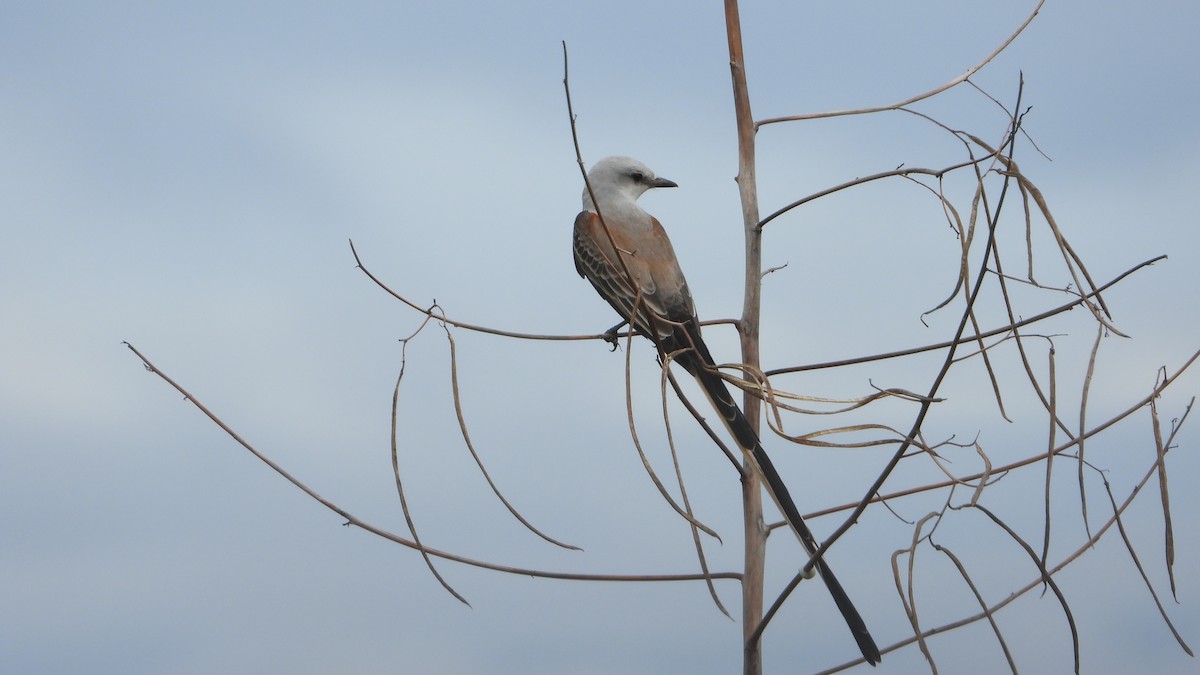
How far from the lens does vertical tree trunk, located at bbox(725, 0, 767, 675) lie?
2426mm

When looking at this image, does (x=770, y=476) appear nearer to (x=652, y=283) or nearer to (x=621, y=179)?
(x=652, y=283)

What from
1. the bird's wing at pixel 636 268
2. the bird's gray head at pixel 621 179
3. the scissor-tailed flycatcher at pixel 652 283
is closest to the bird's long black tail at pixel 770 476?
the scissor-tailed flycatcher at pixel 652 283

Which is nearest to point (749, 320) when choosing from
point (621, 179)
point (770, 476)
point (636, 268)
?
point (770, 476)

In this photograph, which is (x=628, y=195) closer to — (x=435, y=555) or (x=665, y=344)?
(x=665, y=344)

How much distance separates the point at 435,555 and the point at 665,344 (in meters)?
1.16

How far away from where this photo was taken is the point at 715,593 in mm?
2209

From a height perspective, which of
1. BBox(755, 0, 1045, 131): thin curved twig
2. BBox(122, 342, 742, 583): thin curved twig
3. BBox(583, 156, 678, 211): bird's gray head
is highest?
BBox(583, 156, 678, 211): bird's gray head

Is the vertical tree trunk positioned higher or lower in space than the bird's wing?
lower

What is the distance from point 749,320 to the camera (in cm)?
253

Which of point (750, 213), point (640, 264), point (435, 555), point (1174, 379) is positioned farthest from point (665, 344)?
point (1174, 379)

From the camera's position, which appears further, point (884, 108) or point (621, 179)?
point (621, 179)

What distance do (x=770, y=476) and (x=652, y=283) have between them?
1296 mm

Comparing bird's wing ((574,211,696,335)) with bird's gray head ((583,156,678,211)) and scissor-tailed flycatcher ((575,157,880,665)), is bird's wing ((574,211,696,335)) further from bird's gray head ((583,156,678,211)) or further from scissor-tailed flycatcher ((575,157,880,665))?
bird's gray head ((583,156,678,211))

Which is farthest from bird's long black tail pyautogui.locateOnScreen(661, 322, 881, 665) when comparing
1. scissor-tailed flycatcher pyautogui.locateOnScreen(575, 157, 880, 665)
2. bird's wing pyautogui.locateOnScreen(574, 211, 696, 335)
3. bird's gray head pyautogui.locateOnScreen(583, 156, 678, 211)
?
bird's gray head pyautogui.locateOnScreen(583, 156, 678, 211)
